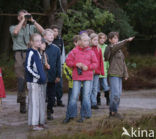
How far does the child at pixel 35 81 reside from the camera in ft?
23.9

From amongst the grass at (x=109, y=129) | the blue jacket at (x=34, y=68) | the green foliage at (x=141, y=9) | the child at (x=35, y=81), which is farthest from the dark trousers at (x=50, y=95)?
the green foliage at (x=141, y=9)

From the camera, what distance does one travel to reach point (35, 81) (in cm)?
734

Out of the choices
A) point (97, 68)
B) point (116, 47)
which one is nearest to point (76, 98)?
point (116, 47)

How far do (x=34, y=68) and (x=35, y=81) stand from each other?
23 cm

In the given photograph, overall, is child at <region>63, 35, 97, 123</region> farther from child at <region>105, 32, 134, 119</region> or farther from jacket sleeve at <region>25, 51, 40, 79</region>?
jacket sleeve at <region>25, 51, 40, 79</region>

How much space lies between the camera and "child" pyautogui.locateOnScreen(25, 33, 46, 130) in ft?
23.9

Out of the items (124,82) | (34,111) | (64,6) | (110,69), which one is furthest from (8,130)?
(64,6)

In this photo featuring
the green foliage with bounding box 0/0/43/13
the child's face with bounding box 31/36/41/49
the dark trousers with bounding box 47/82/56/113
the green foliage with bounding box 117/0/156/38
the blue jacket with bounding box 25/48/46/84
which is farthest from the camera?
the green foliage with bounding box 117/0/156/38

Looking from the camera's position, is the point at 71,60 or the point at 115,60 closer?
the point at 71,60

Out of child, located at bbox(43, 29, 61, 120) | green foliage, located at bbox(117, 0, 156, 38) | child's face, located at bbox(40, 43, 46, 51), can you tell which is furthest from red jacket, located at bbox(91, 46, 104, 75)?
green foliage, located at bbox(117, 0, 156, 38)

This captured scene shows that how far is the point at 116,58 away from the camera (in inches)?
325

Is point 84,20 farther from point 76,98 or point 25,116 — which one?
point 76,98

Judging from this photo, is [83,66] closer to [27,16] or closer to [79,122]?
[79,122]

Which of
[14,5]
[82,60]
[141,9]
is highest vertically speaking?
[141,9]
